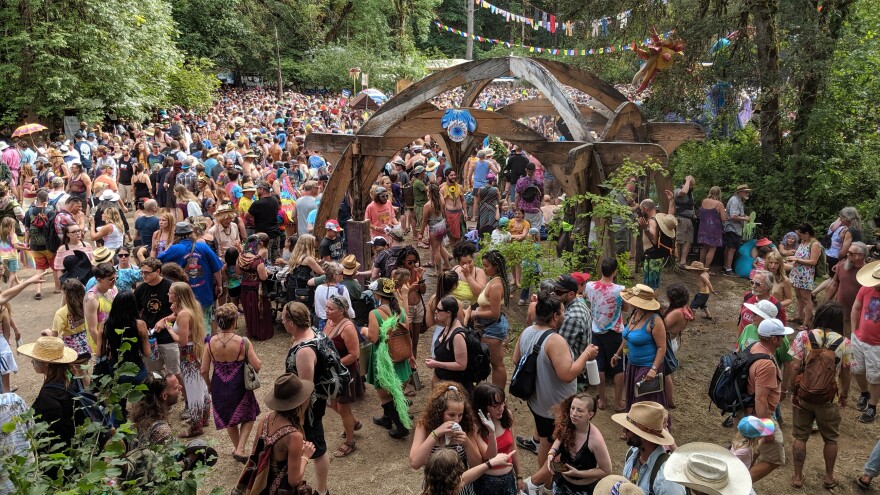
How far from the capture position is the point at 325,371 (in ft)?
16.9

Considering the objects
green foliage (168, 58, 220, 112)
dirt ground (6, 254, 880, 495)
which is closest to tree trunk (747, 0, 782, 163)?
dirt ground (6, 254, 880, 495)

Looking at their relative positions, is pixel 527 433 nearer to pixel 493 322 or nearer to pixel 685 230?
pixel 493 322

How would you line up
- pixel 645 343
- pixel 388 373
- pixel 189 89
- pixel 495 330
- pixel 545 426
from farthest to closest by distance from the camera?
pixel 189 89
pixel 495 330
pixel 388 373
pixel 645 343
pixel 545 426

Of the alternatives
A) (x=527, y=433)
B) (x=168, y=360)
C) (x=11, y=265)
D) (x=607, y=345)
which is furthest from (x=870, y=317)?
(x=11, y=265)

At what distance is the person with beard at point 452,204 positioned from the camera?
11.3 metres

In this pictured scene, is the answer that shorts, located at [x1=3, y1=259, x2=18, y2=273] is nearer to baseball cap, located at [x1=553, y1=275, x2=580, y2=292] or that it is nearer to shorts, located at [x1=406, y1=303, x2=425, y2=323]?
shorts, located at [x1=406, y1=303, x2=425, y2=323]

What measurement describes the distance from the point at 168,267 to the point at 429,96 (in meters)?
4.46

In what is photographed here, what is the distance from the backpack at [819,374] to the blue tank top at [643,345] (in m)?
1.16

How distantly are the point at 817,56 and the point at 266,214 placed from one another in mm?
9143

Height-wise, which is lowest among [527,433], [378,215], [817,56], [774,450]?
[527,433]

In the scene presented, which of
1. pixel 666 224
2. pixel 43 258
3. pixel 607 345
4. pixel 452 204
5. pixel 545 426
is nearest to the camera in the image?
pixel 545 426

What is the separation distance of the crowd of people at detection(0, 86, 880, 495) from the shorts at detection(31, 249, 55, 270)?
6 centimetres

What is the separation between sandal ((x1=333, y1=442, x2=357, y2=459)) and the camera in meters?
5.98

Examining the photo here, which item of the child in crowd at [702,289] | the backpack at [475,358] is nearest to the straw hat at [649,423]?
the backpack at [475,358]
